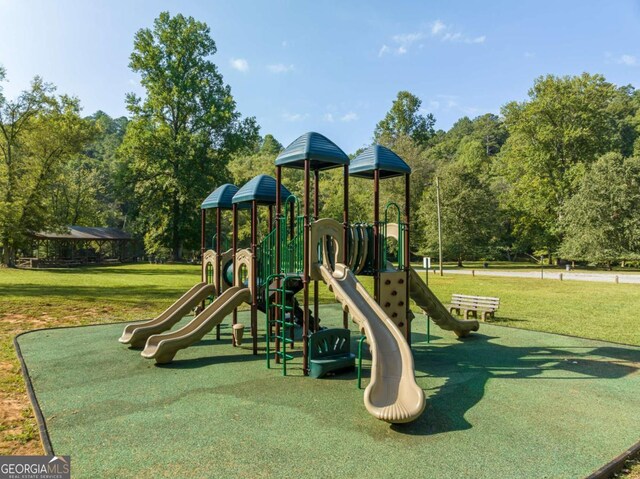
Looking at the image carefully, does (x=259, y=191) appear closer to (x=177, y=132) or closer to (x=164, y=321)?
(x=164, y=321)

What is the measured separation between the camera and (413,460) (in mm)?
4230

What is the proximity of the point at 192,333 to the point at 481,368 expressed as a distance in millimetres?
5558

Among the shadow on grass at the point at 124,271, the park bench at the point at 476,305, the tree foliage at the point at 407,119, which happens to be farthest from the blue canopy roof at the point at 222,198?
the tree foliage at the point at 407,119

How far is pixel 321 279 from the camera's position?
296 inches

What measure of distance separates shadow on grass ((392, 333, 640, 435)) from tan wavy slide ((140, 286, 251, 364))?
3965 mm

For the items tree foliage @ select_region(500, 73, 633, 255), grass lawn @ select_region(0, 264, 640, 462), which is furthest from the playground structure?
tree foliage @ select_region(500, 73, 633, 255)

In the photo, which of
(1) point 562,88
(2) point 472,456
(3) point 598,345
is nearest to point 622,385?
(3) point 598,345

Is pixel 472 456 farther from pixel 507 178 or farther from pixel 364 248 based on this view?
pixel 507 178

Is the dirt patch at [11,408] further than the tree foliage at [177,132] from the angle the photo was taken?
No

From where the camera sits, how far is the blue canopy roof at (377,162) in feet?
27.1

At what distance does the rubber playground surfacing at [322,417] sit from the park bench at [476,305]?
3.54 metres

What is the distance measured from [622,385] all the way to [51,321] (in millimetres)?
13773

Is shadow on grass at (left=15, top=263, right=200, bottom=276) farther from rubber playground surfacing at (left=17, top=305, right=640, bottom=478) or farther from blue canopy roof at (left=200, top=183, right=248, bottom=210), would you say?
rubber playground surfacing at (left=17, top=305, right=640, bottom=478)

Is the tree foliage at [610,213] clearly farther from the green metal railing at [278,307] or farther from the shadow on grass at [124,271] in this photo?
the green metal railing at [278,307]
